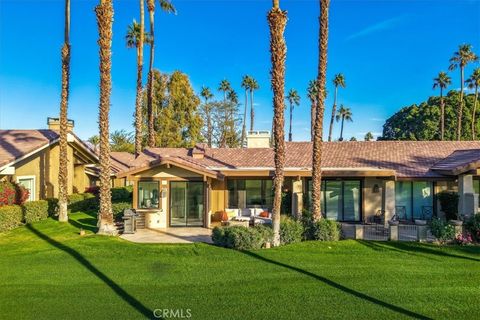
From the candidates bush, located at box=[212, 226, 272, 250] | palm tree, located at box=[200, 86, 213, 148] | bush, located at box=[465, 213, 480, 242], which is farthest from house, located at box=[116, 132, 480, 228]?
palm tree, located at box=[200, 86, 213, 148]

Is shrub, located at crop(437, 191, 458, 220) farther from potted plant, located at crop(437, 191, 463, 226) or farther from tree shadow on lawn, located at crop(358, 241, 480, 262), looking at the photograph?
tree shadow on lawn, located at crop(358, 241, 480, 262)

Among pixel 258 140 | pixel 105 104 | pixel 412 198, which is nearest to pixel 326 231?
pixel 412 198

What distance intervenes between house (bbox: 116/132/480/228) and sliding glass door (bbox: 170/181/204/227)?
55 millimetres

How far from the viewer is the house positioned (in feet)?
64.2

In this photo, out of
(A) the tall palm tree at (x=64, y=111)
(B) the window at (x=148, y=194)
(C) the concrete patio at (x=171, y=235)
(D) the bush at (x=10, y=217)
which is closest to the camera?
(C) the concrete patio at (x=171, y=235)

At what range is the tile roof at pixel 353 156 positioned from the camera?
74.4ft

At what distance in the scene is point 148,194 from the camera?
20.1 meters

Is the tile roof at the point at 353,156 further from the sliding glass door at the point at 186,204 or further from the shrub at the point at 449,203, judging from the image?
the sliding glass door at the point at 186,204

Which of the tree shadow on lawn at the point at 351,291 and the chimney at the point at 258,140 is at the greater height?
the chimney at the point at 258,140

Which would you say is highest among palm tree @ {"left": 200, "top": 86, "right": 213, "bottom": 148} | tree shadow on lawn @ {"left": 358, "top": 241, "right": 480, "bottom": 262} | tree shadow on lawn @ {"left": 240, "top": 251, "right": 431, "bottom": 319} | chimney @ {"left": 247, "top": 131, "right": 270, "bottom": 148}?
palm tree @ {"left": 200, "top": 86, "right": 213, "bottom": 148}

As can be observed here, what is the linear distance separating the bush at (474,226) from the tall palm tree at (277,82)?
25.5 feet

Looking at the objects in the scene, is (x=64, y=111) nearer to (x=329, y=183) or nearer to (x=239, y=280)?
(x=239, y=280)

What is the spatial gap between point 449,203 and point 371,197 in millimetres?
4151

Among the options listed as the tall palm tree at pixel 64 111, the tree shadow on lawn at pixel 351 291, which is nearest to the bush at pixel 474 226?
the tree shadow on lawn at pixel 351 291
